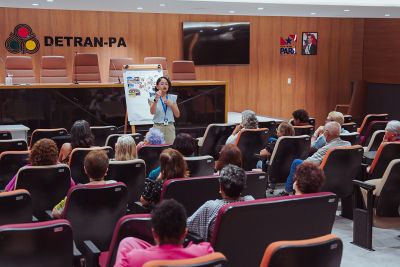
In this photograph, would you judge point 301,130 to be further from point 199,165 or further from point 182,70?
point 182,70

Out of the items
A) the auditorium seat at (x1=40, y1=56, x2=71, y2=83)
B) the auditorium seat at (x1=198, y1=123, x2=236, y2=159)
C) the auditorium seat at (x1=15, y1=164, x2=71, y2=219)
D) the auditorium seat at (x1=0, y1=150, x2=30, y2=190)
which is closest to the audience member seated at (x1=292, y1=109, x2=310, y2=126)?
the auditorium seat at (x1=198, y1=123, x2=236, y2=159)

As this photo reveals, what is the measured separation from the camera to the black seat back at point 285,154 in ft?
20.0

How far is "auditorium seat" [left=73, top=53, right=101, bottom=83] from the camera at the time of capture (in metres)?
11.1

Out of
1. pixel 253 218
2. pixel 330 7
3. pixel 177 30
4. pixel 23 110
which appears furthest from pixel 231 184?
pixel 177 30

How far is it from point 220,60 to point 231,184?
1048 centimetres

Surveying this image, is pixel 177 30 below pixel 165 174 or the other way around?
the other way around

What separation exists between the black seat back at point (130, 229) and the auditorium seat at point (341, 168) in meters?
2.53

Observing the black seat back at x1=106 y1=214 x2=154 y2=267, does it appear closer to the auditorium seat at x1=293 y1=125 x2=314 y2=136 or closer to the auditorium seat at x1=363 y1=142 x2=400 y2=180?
the auditorium seat at x1=363 y1=142 x2=400 y2=180

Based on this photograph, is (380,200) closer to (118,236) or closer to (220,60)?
(118,236)

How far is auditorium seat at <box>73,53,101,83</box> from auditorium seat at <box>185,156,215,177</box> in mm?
6845

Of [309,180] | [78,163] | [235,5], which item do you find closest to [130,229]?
[309,180]

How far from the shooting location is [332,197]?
135 inches

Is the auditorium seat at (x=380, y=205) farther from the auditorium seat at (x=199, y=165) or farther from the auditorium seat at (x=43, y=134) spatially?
the auditorium seat at (x=43, y=134)

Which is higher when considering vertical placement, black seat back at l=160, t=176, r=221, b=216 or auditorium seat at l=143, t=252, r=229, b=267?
auditorium seat at l=143, t=252, r=229, b=267
